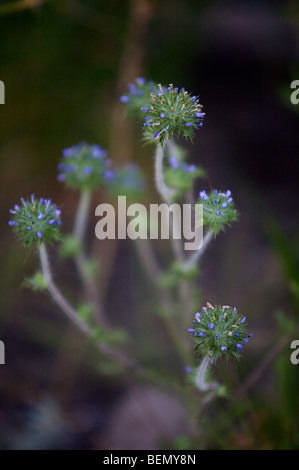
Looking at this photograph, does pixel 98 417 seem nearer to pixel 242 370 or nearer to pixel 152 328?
pixel 152 328

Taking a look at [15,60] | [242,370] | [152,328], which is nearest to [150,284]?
[152,328]

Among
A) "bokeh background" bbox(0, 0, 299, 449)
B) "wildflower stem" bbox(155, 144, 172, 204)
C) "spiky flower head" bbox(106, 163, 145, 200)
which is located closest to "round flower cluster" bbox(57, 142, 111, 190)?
"spiky flower head" bbox(106, 163, 145, 200)

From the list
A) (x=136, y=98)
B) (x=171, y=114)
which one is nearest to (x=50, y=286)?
(x=171, y=114)

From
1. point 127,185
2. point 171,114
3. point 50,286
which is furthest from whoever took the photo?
point 127,185

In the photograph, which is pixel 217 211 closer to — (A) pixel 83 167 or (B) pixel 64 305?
(B) pixel 64 305

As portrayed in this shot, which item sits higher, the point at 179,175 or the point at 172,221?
the point at 179,175

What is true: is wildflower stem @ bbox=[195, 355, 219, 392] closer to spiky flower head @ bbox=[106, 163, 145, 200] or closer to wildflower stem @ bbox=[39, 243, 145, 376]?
wildflower stem @ bbox=[39, 243, 145, 376]

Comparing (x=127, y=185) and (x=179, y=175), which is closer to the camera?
(x=179, y=175)

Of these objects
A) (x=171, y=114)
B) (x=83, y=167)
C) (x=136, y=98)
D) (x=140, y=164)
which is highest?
(x=140, y=164)
